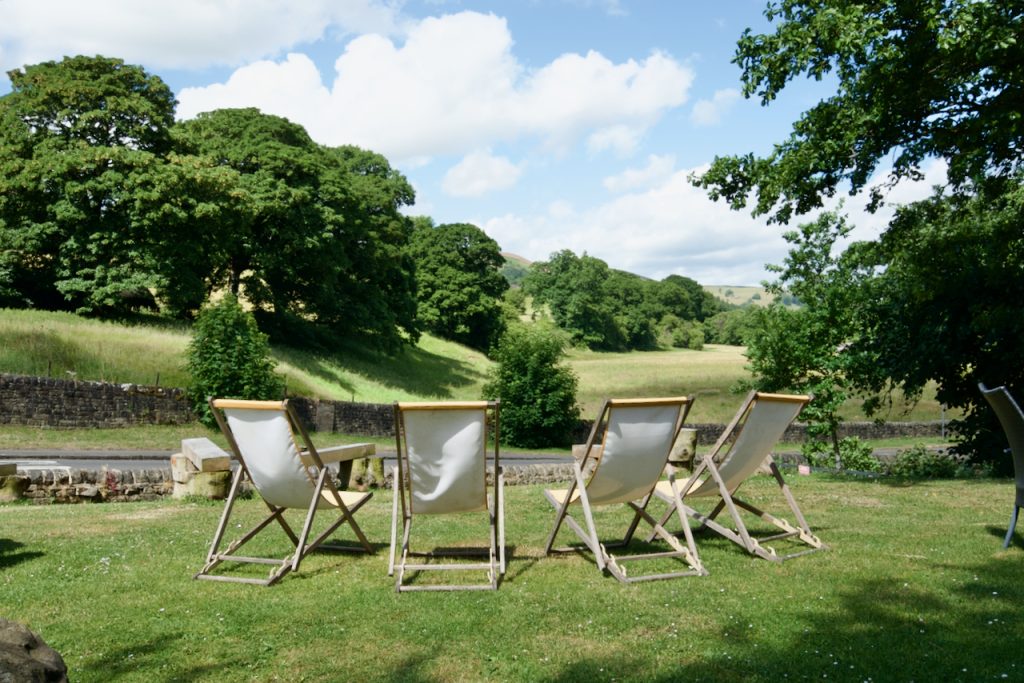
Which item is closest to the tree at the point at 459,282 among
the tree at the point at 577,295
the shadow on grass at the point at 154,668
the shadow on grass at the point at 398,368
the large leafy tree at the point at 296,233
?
the shadow on grass at the point at 398,368

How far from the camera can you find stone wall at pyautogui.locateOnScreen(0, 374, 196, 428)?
2098 centimetres

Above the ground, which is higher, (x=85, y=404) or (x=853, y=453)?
(x=85, y=404)

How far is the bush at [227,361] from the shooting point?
942 inches

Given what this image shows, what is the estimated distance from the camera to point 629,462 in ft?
18.6

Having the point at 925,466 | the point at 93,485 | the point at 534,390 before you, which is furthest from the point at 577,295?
the point at 93,485

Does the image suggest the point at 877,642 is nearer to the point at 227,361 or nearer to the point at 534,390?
the point at 227,361

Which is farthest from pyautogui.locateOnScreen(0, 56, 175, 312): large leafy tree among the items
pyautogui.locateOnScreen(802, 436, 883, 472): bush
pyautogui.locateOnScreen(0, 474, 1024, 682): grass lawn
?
pyautogui.locateOnScreen(0, 474, 1024, 682): grass lawn

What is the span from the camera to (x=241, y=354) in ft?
80.1

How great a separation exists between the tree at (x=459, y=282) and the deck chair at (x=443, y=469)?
49538 millimetres

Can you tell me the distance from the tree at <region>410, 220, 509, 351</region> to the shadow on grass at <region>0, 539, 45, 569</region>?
48.9 meters

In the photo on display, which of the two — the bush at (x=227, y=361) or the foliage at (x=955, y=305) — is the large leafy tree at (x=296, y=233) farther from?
the foliage at (x=955, y=305)

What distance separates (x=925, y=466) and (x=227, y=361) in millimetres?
17870

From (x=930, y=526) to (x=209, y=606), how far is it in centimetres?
597

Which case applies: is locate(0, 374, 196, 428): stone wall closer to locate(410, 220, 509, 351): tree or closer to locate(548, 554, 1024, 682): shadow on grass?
locate(548, 554, 1024, 682): shadow on grass
